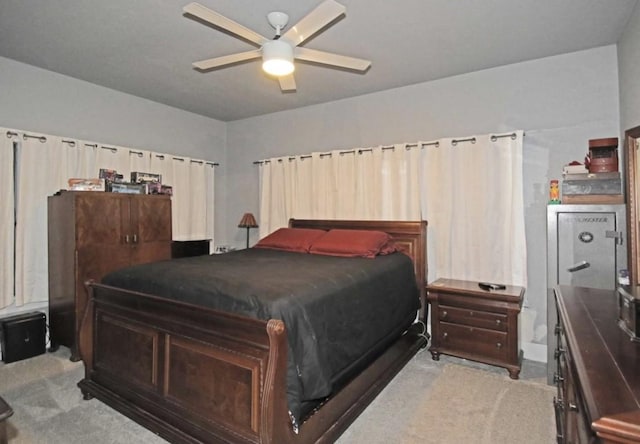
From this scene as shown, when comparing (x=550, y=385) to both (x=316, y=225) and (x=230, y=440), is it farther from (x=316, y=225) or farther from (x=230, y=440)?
(x=316, y=225)

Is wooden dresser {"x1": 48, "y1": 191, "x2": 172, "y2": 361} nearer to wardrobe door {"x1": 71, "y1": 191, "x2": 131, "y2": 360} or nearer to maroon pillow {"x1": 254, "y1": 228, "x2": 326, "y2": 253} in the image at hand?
wardrobe door {"x1": 71, "y1": 191, "x2": 131, "y2": 360}

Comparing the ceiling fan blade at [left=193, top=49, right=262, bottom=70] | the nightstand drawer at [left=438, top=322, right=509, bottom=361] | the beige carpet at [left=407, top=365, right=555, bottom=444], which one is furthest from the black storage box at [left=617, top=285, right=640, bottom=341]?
the ceiling fan blade at [left=193, top=49, right=262, bottom=70]

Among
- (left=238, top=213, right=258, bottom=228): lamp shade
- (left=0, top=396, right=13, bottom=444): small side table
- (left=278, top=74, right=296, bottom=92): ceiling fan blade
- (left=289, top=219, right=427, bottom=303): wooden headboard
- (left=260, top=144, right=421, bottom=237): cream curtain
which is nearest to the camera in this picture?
(left=0, top=396, right=13, bottom=444): small side table

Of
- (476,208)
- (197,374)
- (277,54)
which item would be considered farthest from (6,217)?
(476,208)

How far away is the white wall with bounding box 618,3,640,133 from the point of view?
7.78 ft

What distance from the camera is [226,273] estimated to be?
2324 millimetres

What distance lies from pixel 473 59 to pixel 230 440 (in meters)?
3.43

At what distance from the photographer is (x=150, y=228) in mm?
3791

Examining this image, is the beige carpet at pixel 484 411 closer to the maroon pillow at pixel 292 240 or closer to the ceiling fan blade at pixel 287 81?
the maroon pillow at pixel 292 240

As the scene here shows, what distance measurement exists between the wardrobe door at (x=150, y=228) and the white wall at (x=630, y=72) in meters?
4.16

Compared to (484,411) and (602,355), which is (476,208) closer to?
(484,411)

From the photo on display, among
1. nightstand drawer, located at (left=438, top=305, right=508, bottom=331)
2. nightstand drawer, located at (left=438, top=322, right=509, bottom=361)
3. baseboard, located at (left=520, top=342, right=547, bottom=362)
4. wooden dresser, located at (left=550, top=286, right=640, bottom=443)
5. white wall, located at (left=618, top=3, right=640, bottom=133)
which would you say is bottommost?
baseboard, located at (left=520, top=342, right=547, bottom=362)

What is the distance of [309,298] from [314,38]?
2036 millimetres

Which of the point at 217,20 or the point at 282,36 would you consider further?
the point at 282,36
